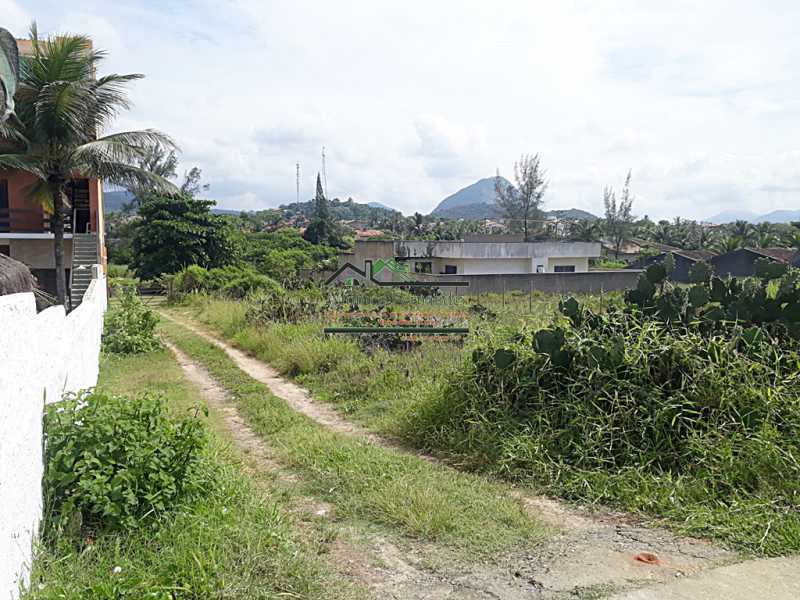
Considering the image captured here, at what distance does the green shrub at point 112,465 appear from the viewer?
11.9 ft

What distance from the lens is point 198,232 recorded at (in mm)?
31328

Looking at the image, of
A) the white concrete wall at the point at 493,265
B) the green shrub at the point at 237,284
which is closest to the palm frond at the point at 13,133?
the green shrub at the point at 237,284

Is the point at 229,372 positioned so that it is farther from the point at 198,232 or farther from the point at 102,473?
the point at 198,232

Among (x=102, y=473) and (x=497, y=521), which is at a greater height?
(x=102, y=473)

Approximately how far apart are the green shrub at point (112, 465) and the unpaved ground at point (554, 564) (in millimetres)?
1050

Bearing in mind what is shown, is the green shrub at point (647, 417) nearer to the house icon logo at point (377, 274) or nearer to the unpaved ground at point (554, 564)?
the unpaved ground at point (554, 564)

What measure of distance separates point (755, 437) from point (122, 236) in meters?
53.0

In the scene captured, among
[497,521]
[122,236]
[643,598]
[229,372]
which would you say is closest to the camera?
[643,598]

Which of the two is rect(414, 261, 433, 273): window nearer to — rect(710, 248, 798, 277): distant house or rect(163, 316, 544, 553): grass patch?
rect(710, 248, 798, 277): distant house

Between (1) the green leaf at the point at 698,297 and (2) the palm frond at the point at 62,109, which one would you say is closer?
(1) the green leaf at the point at 698,297

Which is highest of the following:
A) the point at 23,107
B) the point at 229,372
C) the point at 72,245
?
the point at 23,107

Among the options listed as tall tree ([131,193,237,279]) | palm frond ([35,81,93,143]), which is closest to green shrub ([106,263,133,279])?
tall tree ([131,193,237,279])

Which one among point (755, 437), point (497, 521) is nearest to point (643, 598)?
point (497, 521)

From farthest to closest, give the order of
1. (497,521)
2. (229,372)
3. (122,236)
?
(122,236), (229,372), (497,521)
